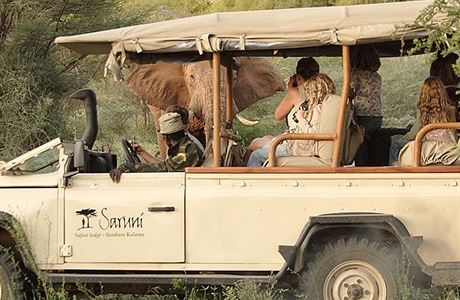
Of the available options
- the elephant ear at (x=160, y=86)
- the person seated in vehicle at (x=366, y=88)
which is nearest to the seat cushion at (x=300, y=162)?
the person seated in vehicle at (x=366, y=88)

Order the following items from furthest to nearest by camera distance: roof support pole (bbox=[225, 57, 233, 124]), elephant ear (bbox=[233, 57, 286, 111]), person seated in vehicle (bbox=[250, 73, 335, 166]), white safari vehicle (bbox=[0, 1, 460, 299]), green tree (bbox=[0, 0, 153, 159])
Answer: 1. green tree (bbox=[0, 0, 153, 159])
2. elephant ear (bbox=[233, 57, 286, 111])
3. roof support pole (bbox=[225, 57, 233, 124])
4. person seated in vehicle (bbox=[250, 73, 335, 166])
5. white safari vehicle (bbox=[0, 1, 460, 299])

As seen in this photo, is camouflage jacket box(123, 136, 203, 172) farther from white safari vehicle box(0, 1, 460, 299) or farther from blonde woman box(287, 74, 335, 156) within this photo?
blonde woman box(287, 74, 335, 156)

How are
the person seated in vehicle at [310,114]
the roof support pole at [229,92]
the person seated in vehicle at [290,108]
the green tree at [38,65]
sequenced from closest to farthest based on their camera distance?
the person seated in vehicle at [310,114] < the person seated in vehicle at [290,108] < the roof support pole at [229,92] < the green tree at [38,65]

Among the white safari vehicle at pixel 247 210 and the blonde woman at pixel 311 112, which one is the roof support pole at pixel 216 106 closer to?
the white safari vehicle at pixel 247 210

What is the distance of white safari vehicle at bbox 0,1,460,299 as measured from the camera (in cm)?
712

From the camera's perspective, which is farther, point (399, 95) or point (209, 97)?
point (399, 95)

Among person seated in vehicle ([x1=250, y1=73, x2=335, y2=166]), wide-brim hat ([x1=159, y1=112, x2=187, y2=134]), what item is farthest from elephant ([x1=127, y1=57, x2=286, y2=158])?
person seated in vehicle ([x1=250, y1=73, x2=335, y2=166])

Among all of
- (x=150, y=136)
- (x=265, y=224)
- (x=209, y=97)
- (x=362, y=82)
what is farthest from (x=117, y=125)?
(x=265, y=224)

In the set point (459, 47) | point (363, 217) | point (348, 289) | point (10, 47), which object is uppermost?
point (10, 47)

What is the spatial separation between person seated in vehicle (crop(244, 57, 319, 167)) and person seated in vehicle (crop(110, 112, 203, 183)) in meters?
0.39

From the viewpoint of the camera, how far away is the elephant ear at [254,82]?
1184 centimetres

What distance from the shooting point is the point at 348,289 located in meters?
7.16

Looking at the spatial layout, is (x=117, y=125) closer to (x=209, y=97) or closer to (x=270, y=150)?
(x=209, y=97)

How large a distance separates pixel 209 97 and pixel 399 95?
10.7m
